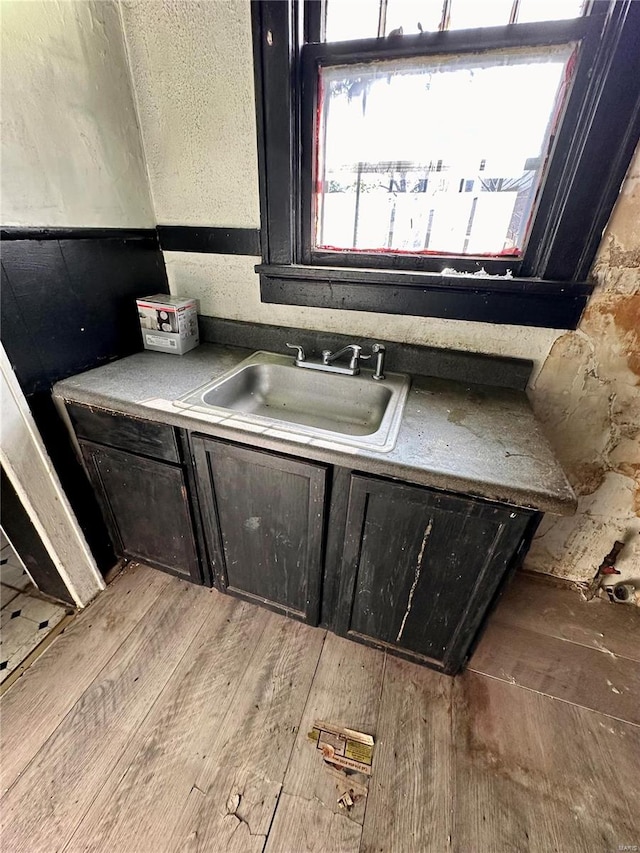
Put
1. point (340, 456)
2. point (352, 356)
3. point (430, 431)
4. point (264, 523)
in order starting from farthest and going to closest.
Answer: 1. point (352, 356)
2. point (264, 523)
3. point (430, 431)
4. point (340, 456)

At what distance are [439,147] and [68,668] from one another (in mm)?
2069

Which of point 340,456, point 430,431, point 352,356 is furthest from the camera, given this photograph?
point 352,356

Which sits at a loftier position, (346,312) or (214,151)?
(214,151)

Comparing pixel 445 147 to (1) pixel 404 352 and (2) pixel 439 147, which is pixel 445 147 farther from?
(1) pixel 404 352

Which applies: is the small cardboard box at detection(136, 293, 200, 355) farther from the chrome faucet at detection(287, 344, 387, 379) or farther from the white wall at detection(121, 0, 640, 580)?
the chrome faucet at detection(287, 344, 387, 379)

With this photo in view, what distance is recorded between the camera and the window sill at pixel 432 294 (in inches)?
42.8

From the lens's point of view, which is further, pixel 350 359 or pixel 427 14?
pixel 350 359

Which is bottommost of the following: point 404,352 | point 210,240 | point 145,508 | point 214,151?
point 145,508


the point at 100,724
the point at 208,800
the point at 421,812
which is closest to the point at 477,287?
the point at 421,812

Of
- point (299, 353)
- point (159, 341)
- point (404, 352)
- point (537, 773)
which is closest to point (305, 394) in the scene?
point (299, 353)

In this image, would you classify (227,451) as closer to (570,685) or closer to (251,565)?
(251,565)

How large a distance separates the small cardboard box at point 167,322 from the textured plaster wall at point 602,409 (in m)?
1.33

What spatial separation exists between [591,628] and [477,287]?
138 cm

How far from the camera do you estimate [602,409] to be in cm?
121
